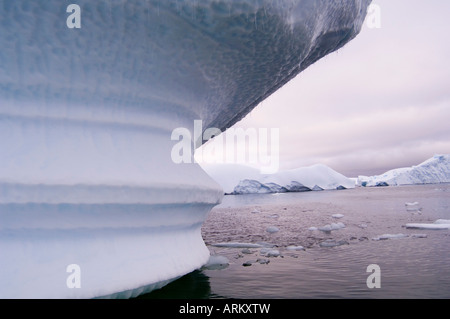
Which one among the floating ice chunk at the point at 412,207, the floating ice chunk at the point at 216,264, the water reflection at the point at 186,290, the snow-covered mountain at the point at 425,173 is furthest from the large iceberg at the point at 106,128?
the snow-covered mountain at the point at 425,173

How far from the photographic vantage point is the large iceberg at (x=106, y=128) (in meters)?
1.62

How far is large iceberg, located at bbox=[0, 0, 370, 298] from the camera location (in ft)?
5.32

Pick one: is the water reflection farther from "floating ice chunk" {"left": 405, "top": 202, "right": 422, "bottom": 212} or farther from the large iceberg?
"floating ice chunk" {"left": 405, "top": 202, "right": 422, "bottom": 212}

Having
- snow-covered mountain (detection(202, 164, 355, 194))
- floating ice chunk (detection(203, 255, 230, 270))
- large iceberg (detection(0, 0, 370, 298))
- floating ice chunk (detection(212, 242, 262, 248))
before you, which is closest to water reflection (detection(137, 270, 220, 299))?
large iceberg (detection(0, 0, 370, 298))

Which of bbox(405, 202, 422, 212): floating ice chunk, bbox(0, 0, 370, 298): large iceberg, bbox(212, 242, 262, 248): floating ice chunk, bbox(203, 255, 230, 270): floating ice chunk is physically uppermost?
bbox(0, 0, 370, 298): large iceberg

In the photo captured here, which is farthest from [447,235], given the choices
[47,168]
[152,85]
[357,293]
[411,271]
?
[47,168]

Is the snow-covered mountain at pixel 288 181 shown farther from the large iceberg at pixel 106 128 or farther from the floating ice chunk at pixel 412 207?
the large iceberg at pixel 106 128

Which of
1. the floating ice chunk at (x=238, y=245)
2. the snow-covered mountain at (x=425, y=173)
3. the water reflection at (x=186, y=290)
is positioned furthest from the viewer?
the snow-covered mountain at (x=425, y=173)

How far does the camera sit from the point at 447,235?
4633 millimetres

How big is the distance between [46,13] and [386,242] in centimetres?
410

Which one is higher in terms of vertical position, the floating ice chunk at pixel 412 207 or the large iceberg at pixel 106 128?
the large iceberg at pixel 106 128
